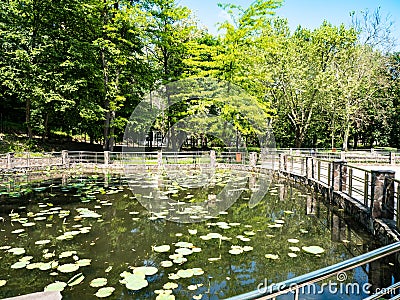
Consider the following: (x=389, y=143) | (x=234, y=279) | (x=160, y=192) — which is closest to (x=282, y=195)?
(x=160, y=192)

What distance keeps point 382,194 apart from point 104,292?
→ 4827mm

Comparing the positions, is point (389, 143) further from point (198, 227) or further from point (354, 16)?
point (198, 227)

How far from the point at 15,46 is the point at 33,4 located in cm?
422

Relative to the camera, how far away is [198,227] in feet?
20.9

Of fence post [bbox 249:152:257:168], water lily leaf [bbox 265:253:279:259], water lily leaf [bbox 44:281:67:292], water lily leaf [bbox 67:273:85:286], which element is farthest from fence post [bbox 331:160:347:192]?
fence post [bbox 249:152:257:168]

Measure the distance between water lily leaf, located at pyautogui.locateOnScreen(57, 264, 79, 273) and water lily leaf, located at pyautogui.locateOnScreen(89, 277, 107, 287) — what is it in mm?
490

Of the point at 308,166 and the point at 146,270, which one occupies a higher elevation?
the point at 308,166

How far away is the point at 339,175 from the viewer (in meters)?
8.62

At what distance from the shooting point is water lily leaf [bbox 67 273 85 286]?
381 cm

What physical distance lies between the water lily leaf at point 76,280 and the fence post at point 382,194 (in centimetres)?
501

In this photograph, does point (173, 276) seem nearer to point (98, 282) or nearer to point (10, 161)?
point (98, 282)

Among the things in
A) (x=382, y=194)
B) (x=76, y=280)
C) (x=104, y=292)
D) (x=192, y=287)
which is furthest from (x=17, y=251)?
(x=382, y=194)

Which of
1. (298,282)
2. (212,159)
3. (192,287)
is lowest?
(192,287)

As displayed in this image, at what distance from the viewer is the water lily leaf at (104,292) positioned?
3.52m
